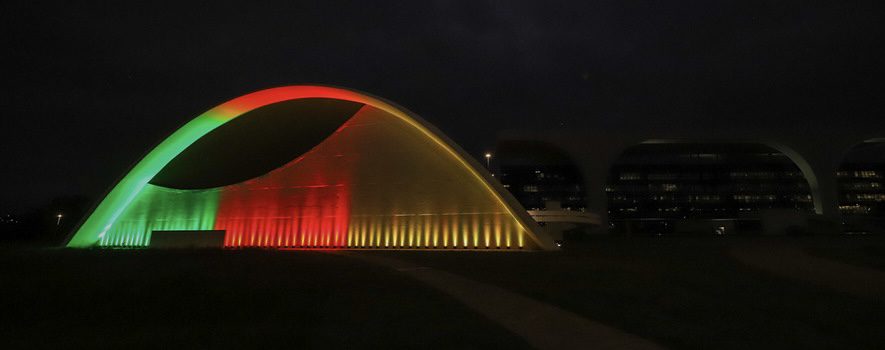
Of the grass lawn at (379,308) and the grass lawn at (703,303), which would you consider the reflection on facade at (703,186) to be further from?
the grass lawn at (379,308)

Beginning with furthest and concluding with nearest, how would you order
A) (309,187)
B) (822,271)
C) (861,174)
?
(861,174), (309,187), (822,271)

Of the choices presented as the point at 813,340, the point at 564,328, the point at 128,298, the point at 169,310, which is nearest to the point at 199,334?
the point at 169,310

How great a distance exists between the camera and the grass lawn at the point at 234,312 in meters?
4.97

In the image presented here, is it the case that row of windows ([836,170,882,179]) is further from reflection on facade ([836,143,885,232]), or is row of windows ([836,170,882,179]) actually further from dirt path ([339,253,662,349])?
dirt path ([339,253,662,349])

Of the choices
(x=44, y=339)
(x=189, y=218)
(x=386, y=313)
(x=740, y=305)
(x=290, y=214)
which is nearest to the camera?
(x=44, y=339)

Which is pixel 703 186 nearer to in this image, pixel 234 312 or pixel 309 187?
pixel 309 187

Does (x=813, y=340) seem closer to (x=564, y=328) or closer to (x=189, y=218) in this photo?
(x=564, y=328)

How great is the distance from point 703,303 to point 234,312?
7007mm

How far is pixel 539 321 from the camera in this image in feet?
19.3

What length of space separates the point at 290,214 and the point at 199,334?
1599cm

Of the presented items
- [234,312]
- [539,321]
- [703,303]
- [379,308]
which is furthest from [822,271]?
[234,312]

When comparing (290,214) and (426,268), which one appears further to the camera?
(290,214)

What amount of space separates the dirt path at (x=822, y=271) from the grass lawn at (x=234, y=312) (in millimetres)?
7630

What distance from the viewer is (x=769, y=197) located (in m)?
73.0
